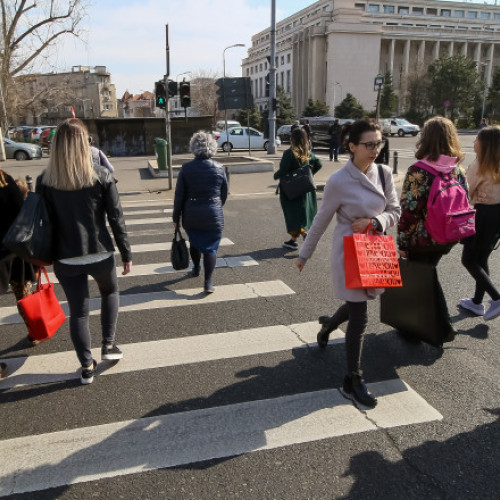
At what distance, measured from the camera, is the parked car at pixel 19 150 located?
87.2ft

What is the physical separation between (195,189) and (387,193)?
8.01 feet

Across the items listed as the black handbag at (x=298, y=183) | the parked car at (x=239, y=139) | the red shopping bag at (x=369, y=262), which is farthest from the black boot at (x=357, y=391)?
the parked car at (x=239, y=139)

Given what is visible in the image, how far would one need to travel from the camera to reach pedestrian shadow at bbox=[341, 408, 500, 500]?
7.72 feet

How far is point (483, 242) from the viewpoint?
4418mm

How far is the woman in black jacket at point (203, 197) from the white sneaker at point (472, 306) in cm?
272

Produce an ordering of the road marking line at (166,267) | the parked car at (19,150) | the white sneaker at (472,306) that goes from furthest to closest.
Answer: the parked car at (19,150) → the road marking line at (166,267) → the white sneaker at (472,306)

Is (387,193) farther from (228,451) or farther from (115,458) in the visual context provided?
(115,458)

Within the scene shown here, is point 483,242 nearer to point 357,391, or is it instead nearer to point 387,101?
point 357,391

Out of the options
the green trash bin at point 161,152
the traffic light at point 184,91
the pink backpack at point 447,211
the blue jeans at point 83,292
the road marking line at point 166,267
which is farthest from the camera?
the green trash bin at point 161,152

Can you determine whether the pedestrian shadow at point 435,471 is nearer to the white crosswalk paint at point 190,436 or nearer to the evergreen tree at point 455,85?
the white crosswalk paint at point 190,436

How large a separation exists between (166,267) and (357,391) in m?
3.90

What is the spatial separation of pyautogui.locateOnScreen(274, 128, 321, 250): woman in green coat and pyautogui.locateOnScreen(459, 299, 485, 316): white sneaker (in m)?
2.72

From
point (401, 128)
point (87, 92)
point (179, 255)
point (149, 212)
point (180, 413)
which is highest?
point (87, 92)

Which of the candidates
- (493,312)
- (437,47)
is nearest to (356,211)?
(493,312)
